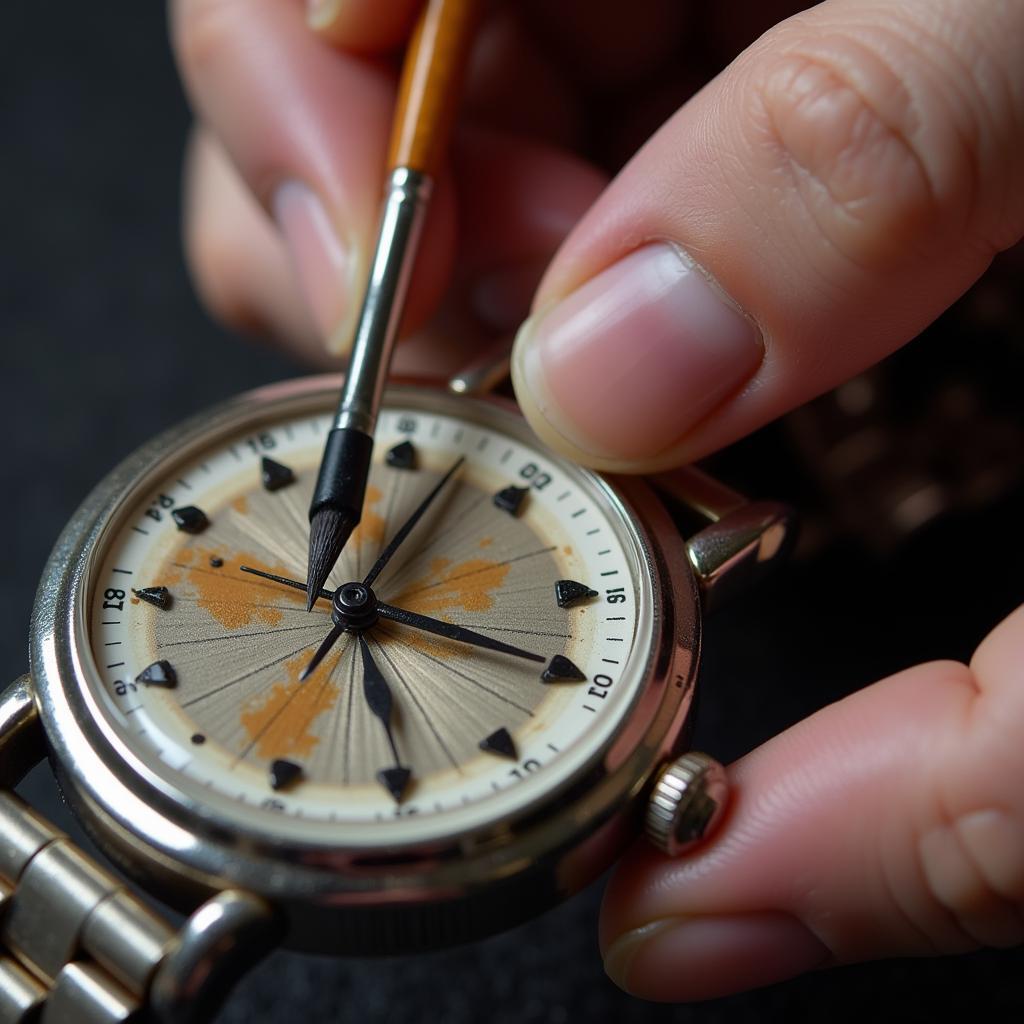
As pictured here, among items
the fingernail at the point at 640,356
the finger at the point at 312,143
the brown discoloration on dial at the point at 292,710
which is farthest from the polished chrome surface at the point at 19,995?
the finger at the point at 312,143

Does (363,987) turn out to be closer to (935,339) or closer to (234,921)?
(234,921)

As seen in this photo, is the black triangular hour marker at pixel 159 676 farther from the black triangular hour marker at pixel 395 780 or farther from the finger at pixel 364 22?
the finger at pixel 364 22

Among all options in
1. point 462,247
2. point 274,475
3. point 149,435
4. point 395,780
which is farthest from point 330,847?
point 149,435

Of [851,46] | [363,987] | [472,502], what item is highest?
[851,46]

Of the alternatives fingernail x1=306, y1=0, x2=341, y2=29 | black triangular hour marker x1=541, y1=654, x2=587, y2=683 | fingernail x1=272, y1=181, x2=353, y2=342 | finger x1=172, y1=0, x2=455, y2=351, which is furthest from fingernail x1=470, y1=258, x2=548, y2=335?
black triangular hour marker x1=541, y1=654, x2=587, y2=683

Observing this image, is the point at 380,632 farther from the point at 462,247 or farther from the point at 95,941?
the point at 462,247

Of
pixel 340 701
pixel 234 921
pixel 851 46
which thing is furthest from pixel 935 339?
pixel 234 921

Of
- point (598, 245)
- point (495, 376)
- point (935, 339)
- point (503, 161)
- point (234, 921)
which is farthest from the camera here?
point (935, 339)

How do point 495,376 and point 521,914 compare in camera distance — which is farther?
point 495,376
